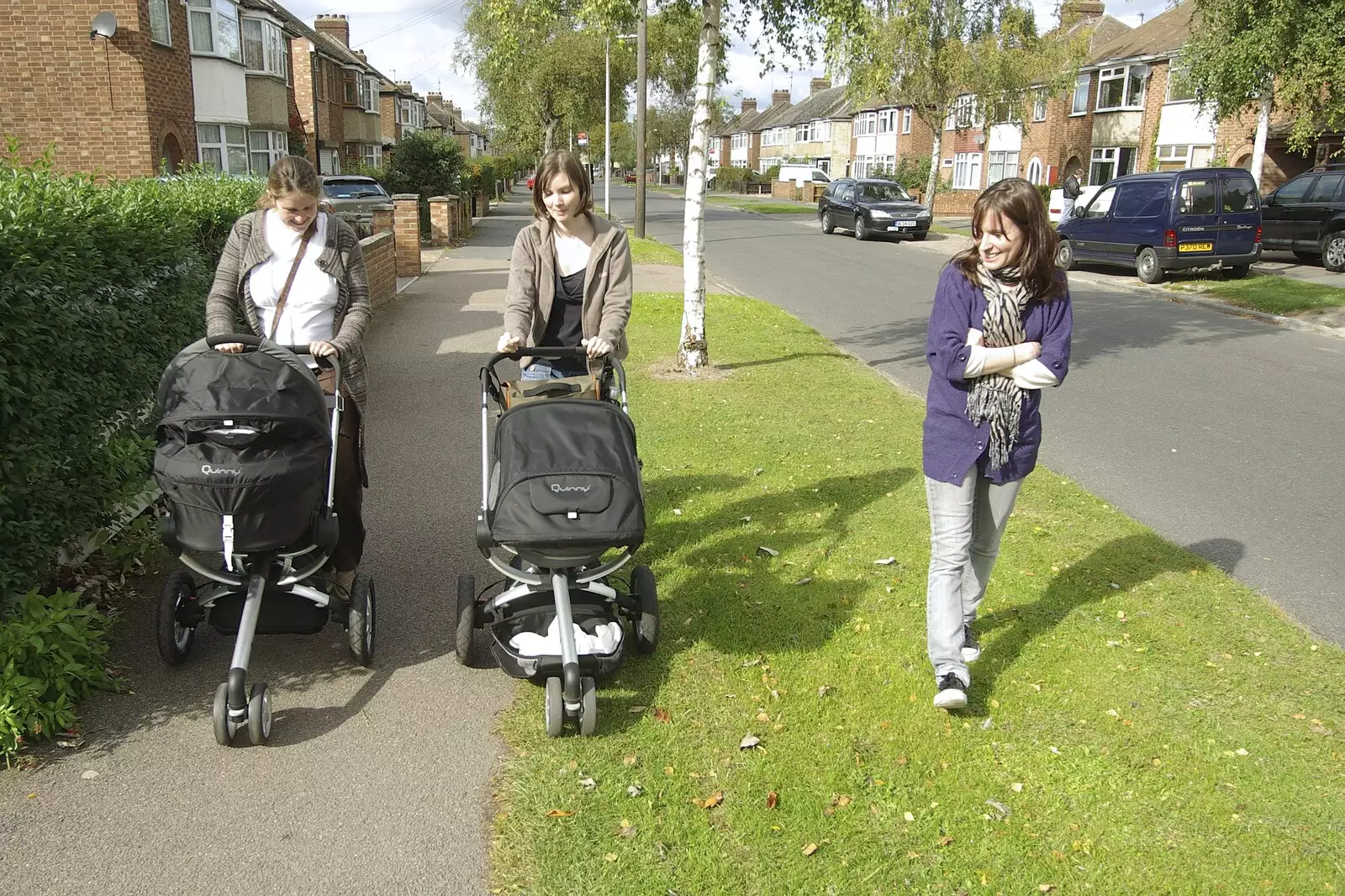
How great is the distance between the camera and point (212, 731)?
3.90m

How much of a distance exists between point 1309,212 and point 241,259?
2218 cm

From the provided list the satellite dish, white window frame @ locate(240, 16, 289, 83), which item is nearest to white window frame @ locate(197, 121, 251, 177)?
white window frame @ locate(240, 16, 289, 83)

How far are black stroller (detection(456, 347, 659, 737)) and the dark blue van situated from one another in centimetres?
1734

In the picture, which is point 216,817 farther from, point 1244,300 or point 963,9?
point 963,9

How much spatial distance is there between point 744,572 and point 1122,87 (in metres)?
42.4

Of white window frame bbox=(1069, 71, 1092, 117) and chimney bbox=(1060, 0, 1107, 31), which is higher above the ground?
chimney bbox=(1060, 0, 1107, 31)

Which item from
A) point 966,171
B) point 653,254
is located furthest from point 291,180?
point 966,171

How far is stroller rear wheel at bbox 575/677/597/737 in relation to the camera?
386 cm

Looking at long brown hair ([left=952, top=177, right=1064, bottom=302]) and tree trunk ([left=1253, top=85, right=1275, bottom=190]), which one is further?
tree trunk ([left=1253, top=85, right=1275, bottom=190])

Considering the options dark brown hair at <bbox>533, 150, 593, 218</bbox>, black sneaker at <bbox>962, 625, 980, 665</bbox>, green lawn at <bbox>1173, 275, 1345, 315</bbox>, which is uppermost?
dark brown hair at <bbox>533, 150, 593, 218</bbox>

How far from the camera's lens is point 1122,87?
4119 centimetres

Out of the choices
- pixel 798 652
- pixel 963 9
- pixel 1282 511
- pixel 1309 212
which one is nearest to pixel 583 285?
pixel 798 652

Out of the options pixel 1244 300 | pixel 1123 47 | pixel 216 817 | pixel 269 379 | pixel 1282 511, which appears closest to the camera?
pixel 216 817

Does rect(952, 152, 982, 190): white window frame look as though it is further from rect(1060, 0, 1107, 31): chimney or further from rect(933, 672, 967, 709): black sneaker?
rect(933, 672, 967, 709): black sneaker
